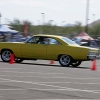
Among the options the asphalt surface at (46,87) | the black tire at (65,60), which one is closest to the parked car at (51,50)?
the black tire at (65,60)

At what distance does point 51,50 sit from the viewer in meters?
22.9

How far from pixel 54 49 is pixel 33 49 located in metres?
1.16

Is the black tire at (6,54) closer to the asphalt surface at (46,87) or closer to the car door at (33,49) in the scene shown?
the car door at (33,49)

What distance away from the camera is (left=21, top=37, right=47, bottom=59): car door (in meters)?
23.1

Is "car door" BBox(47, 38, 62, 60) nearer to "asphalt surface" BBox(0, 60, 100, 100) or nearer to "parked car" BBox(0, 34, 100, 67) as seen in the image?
"parked car" BBox(0, 34, 100, 67)

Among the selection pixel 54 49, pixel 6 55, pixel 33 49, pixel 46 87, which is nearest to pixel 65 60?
pixel 54 49

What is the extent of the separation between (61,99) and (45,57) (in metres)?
12.3

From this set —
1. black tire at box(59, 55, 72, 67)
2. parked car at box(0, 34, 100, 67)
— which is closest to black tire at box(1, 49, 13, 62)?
parked car at box(0, 34, 100, 67)

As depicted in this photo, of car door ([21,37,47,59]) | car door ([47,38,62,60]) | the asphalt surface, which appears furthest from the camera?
car door ([21,37,47,59])

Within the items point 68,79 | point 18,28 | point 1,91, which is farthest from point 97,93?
point 18,28

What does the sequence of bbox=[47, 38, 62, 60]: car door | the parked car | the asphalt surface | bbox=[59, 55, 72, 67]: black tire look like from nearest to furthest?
the asphalt surface, the parked car, bbox=[59, 55, 72, 67]: black tire, bbox=[47, 38, 62, 60]: car door

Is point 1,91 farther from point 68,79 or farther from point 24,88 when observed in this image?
point 68,79

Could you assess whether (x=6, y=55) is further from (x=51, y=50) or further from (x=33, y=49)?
(x=51, y=50)

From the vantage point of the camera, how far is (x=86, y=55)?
2217 cm
